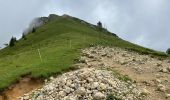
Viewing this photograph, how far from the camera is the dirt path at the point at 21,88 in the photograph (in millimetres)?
41869

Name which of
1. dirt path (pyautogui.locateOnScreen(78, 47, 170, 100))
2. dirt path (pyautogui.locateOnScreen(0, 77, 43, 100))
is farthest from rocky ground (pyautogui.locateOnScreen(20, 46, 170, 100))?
dirt path (pyautogui.locateOnScreen(0, 77, 43, 100))

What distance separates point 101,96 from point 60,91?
4.08 m

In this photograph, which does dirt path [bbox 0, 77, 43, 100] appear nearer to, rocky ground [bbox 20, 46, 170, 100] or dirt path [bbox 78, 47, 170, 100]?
rocky ground [bbox 20, 46, 170, 100]

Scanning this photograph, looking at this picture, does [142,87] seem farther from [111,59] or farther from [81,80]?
[111,59]

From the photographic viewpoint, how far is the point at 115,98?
33750mm

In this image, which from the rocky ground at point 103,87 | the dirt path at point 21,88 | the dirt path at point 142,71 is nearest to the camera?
the rocky ground at point 103,87

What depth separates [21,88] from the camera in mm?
44188

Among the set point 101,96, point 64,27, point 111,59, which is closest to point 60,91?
point 101,96

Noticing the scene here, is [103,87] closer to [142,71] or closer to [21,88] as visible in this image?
[21,88]

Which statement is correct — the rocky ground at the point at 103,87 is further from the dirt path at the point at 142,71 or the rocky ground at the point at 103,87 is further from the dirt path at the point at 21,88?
the dirt path at the point at 21,88

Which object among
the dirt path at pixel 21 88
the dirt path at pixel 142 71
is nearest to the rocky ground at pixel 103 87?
the dirt path at pixel 142 71

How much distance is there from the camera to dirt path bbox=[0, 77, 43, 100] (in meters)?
41.9

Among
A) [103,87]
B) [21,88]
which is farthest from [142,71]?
[103,87]

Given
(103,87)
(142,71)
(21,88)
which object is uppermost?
(142,71)
